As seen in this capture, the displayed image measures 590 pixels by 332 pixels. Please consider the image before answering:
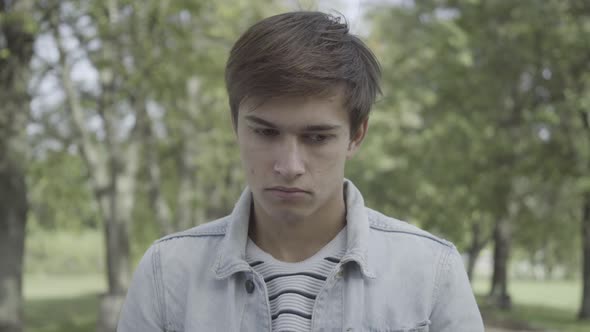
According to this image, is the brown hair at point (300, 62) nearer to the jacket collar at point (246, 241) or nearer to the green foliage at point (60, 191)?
the jacket collar at point (246, 241)

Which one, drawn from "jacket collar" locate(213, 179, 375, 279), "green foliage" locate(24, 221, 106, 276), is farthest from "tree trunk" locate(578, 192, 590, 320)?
"green foliage" locate(24, 221, 106, 276)

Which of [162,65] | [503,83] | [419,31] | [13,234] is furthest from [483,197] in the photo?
[13,234]

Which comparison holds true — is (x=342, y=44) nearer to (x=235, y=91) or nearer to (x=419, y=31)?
(x=235, y=91)

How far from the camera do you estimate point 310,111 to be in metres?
2.29

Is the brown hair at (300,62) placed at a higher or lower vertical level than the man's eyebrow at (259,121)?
higher

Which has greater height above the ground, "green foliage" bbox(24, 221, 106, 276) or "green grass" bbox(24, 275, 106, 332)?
"green foliage" bbox(24, 221, 106, 276)

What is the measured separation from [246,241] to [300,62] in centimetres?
61

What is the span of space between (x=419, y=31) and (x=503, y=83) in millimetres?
2727

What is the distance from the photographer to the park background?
1188cm

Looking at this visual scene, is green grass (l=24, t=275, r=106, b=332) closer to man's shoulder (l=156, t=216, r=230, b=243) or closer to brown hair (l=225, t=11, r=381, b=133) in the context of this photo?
man's shoulder (l=156, t=216, r=230, b=243)

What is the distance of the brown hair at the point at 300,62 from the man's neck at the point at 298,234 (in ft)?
0.97

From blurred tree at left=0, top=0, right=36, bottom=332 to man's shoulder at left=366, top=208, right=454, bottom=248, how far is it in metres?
9.38

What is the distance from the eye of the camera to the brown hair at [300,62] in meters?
2.29

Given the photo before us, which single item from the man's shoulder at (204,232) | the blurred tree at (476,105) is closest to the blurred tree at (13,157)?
the man's shoulder at (204,232)
